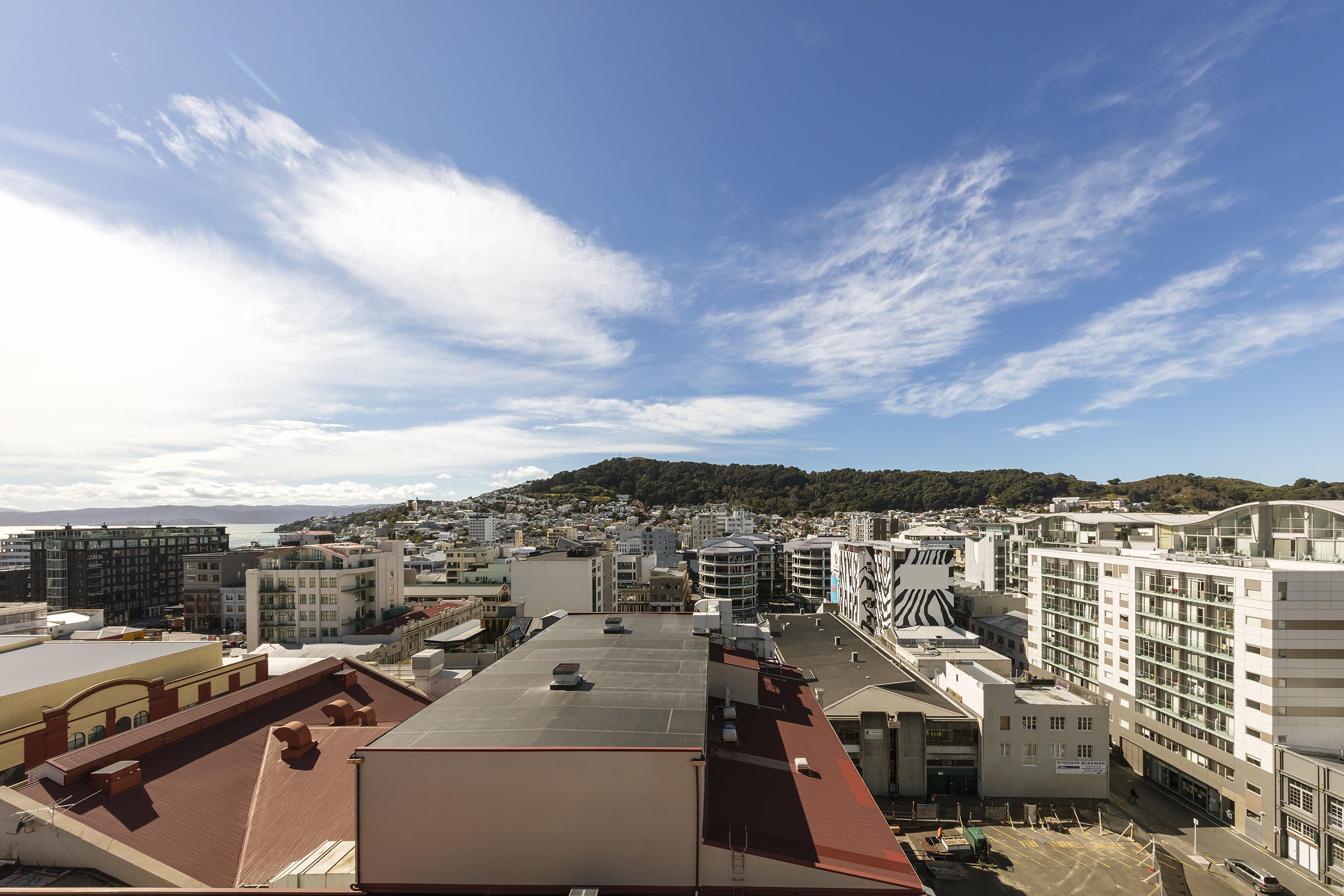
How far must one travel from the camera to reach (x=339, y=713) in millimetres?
23172

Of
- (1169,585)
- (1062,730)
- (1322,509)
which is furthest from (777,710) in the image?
(1322,509)

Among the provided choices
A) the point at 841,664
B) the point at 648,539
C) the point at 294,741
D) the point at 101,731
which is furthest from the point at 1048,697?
the point at 648,539

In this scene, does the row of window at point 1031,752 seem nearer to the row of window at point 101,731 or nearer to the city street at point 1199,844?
the city street at point 1199,844

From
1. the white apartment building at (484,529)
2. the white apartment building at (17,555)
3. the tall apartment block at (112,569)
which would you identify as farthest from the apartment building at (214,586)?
the white apartment building at (484,529)

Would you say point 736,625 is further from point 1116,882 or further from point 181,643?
point 181,643

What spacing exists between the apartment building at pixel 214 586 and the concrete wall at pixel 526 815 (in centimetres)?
6858

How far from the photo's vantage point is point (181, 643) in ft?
90.8

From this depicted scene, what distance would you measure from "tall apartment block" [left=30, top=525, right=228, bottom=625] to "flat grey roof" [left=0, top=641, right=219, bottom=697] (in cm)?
8461

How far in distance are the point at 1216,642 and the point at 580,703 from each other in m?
41.7

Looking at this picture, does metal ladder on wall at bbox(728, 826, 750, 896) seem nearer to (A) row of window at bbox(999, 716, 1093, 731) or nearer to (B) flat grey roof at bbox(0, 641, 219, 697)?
(B) flat grey roof at bbox(0, 641, 219, 697)

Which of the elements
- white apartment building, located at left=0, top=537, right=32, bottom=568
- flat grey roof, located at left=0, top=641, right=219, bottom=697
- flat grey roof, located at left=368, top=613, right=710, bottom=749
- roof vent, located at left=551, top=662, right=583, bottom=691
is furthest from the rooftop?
white apartment building, located at left=0, top=537, right=32, bottom=568

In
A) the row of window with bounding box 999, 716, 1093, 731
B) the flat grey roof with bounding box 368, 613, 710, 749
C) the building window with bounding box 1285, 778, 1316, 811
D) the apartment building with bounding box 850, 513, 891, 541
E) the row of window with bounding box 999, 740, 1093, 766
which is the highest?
the flat grey roof with bounding box 368, 613, 710, 749

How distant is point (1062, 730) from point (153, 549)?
5304 inches

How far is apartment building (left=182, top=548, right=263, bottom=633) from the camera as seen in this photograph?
70.8m
